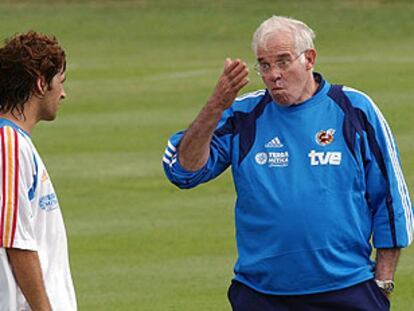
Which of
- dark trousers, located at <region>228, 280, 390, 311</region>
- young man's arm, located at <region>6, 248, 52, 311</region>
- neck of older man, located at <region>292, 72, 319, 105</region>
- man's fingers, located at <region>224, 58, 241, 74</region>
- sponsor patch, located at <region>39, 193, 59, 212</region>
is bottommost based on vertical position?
dark trousers, located at <region>228, 280, 390, 311</region>

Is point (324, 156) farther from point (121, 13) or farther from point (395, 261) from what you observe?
point (121, 13)

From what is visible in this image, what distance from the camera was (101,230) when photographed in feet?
42.3

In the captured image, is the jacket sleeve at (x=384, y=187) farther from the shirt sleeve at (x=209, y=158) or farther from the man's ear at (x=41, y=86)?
the man's ear at (x=41, y=86)

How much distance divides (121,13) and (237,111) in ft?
82.7

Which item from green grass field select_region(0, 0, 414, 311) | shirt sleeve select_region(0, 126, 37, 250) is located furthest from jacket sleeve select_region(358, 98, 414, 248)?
green grass field select_region(0, 0, 414, 311)

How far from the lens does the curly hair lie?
591 centimetres

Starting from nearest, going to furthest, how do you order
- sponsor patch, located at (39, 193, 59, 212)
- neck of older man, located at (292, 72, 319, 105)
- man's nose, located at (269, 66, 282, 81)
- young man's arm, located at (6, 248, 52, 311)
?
young man's arm, located at (6, 248, 52, 311)
sponsor patch, located at (39, 193, 59, 212)
man's nose, located at (269, 66, 282, 81)
neck of older man, located at (292, 72, 319, 105)

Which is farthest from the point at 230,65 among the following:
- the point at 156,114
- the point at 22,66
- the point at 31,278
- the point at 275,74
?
the point at 156,114

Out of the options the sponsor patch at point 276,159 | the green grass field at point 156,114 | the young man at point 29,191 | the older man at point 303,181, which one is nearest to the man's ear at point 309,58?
the older man at point 303,181

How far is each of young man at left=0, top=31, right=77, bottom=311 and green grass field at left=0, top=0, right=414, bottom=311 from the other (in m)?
4.59

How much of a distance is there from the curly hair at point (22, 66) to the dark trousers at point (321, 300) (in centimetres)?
137

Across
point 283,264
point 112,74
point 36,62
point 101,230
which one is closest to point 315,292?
point 283,264

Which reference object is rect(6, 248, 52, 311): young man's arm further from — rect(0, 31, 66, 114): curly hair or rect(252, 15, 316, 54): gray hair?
rect(252, 15, 316, 54): gray hair

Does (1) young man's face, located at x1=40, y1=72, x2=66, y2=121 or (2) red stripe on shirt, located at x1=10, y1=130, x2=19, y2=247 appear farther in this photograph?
(1) young man's face, located at x1=40, y1=72, x2=66, y2=121
